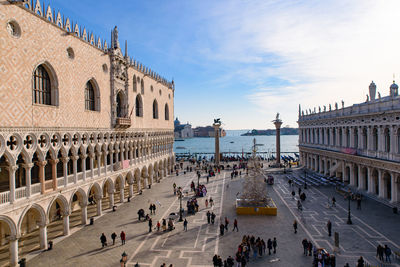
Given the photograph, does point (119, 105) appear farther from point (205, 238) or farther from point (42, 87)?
point (205, 238)

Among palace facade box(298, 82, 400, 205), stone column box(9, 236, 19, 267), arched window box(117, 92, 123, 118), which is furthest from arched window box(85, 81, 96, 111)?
palace facade box(298, 82, 400, 205)

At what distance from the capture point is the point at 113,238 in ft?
58.4

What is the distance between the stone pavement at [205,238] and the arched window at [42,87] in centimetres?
992

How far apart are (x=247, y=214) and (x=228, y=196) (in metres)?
6.47

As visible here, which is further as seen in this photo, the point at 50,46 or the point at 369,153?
the point at 369,153

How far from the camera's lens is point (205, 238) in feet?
61.0

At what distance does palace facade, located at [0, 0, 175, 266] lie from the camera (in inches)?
594

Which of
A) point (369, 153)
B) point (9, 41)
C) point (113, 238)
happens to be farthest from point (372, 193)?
point (9, 41)

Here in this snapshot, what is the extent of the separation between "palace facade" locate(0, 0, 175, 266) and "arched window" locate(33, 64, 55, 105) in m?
0.07

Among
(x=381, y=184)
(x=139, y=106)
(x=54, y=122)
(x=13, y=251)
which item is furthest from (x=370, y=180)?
(x=13, y=251)

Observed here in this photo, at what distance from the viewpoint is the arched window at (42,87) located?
1734cm

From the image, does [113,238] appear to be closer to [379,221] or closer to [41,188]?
→ [41,188]

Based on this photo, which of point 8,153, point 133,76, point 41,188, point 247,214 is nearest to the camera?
point 8,153

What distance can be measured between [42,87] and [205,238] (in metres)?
15.3
